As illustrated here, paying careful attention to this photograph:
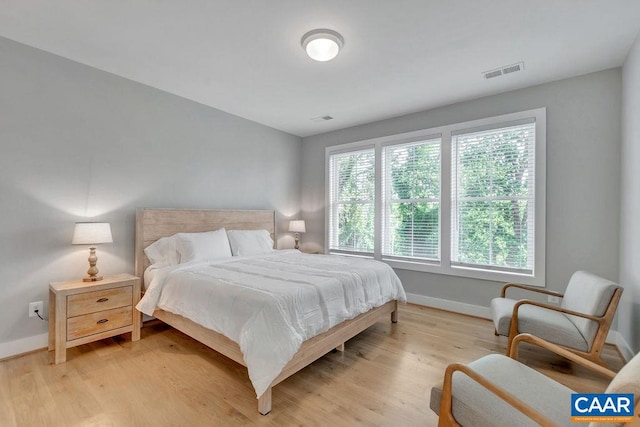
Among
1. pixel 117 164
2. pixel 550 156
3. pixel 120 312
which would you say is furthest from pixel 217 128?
pixel 550 156

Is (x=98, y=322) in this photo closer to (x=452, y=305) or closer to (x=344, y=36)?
(x=344, y=36)

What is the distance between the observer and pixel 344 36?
94.4 inches

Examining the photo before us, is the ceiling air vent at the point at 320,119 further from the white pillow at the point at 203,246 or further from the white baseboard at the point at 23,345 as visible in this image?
the white baseboard at the point at 23,345

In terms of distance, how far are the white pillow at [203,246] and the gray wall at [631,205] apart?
395 centimetres

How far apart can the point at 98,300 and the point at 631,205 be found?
4.83m

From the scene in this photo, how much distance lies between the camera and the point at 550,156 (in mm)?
3176

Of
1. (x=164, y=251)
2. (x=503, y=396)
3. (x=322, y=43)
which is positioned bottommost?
(x=503, y=396)

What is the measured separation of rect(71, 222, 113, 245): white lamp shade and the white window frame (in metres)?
3.23

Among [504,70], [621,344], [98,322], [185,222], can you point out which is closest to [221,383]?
[98,322]

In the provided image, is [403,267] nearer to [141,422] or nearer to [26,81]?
[141,422]

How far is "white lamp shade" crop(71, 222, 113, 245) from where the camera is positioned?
258cm

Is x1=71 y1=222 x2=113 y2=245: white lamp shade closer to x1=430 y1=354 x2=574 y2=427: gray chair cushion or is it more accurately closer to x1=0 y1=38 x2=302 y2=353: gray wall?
x1=0 y1=38 x2=302 y2=353: gray wall

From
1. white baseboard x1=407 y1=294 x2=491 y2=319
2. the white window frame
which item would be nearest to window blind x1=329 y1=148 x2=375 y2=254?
the white window frame

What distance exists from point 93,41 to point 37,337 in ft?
8.92
